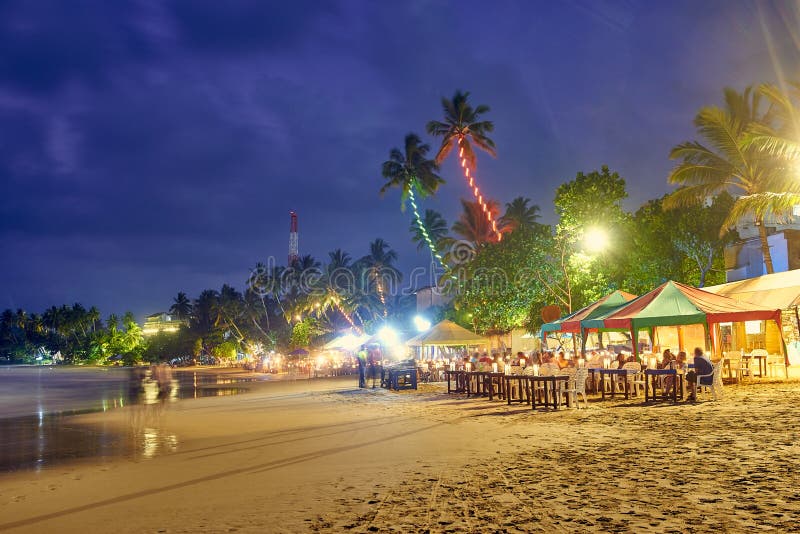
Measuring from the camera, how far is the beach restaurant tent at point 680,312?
16281mm

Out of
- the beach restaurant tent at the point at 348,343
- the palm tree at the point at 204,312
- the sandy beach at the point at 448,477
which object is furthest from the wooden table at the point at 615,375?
the palm tree at the point at 204,312

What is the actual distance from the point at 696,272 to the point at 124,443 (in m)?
32.5

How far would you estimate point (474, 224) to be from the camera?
51.5 meters

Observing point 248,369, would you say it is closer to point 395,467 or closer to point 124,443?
point 124,443

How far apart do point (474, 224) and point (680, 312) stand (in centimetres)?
3538

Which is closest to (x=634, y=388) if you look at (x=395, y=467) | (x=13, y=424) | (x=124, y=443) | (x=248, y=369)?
(x=395, y=467)

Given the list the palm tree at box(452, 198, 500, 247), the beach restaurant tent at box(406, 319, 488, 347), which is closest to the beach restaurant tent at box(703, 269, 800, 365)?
the beach restaurant tent at box(406, 319, 488, 347)

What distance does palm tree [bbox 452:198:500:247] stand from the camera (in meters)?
50.7

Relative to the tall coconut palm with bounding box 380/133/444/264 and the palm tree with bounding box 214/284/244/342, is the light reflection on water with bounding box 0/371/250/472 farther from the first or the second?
the palm tree with bounding box 214/284/244/342

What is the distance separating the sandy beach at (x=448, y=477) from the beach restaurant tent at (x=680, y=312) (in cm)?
328

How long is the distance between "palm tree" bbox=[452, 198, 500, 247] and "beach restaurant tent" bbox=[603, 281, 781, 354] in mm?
32719

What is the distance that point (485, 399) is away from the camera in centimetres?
1752

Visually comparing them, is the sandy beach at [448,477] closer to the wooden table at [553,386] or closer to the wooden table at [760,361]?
the wooden table at [553,386]

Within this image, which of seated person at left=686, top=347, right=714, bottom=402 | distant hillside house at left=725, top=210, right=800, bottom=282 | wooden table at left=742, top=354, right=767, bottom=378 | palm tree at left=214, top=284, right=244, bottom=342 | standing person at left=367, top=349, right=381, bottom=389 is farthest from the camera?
palm tree at left=214, top=284, right=244, bottom=342
